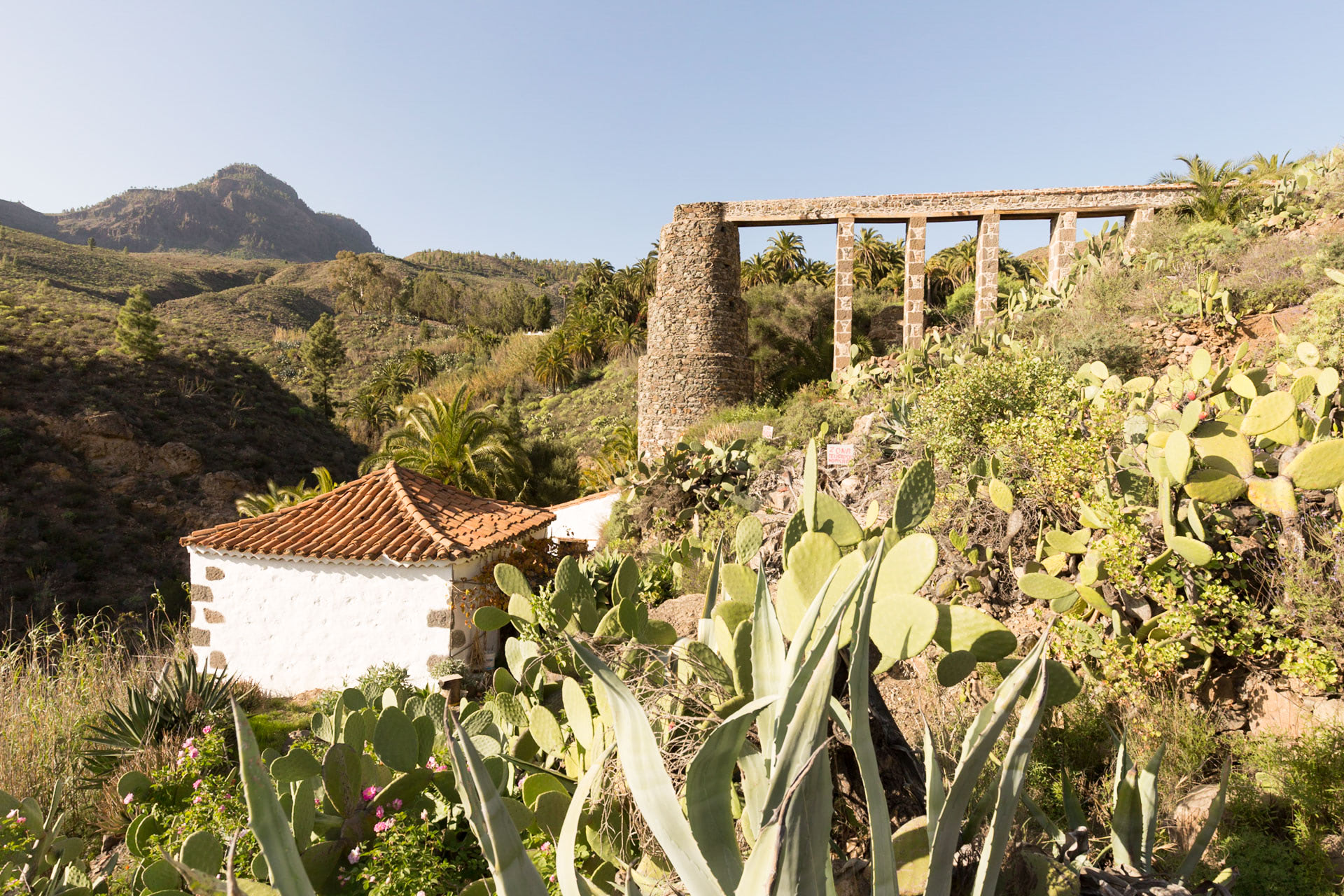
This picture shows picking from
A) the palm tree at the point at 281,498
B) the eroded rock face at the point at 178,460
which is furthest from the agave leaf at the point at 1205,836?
the eroded rock face at the point at 178,460

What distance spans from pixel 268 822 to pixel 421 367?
3155cm

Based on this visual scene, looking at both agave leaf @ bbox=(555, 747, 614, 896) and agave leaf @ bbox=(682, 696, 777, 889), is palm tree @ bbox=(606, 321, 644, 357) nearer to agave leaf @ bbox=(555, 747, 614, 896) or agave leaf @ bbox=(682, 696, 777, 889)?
agave leaf @ bbox=(555, 747, 614, 896)

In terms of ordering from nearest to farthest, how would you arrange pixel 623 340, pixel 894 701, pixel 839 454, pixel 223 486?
pixel 894 701 → pixel 839 454 → pixel 223 486 → pixel 623 340

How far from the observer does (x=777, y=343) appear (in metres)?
18.3

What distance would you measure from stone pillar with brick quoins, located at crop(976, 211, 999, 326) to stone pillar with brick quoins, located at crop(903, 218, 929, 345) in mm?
1129

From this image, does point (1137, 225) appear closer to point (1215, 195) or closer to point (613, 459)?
point (1215, 195)

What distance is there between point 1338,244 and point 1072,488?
7518 millimetres

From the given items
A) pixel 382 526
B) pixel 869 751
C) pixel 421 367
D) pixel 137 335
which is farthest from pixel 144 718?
pixel 421 367

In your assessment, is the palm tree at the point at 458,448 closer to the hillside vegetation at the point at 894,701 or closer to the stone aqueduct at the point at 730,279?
the stone aqueduct at the point at 730,279

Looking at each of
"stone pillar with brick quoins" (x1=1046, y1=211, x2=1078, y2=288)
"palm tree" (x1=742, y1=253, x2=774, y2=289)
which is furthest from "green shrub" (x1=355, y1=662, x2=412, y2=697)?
"palm tree" (x1=742, y1=253, x2=774, y2=289)

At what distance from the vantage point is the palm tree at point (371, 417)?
25125 mm

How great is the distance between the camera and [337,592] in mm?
6449

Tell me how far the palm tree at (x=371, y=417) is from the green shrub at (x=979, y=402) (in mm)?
23328

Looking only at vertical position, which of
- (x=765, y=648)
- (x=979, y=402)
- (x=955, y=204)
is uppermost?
(x=955, y=204)
